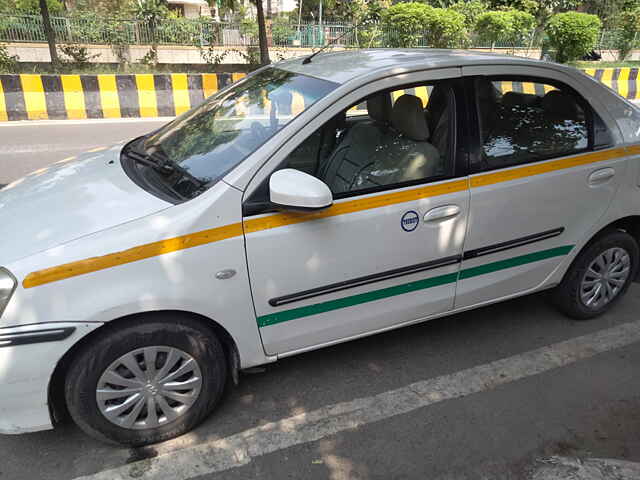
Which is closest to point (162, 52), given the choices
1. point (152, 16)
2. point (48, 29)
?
point (152, 16)

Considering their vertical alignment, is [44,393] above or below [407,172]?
below

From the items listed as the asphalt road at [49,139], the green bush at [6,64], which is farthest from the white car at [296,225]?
the green bush at [6,64]

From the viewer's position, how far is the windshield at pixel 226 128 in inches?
103

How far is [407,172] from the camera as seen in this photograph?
282 cm

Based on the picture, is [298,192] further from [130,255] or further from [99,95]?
[99,95]

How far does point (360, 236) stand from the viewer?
262 centimetres

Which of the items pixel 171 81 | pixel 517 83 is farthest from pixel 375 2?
pixel 517 83

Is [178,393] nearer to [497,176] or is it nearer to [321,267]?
[321,267]

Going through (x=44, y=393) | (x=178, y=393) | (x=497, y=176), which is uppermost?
(x=497, y=176)

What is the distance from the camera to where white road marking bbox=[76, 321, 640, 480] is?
2.44 meters

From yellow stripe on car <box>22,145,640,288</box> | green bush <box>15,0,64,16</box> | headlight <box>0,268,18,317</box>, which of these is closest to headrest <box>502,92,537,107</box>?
yellow stripe on car <box>22,145,640,288</box>

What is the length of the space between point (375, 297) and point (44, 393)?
1.55m

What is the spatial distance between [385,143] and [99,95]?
8.41 meters

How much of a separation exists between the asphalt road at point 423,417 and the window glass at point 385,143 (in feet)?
3.65
